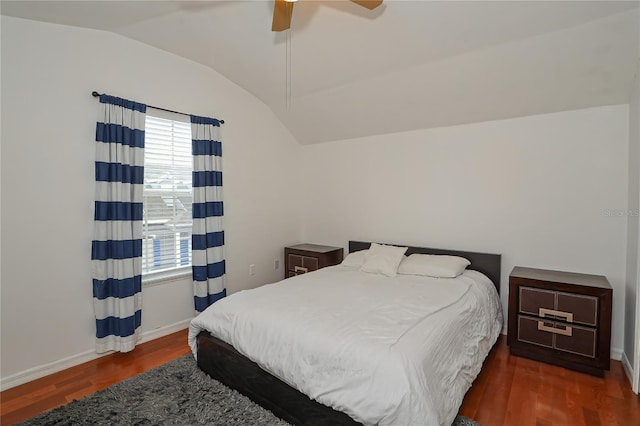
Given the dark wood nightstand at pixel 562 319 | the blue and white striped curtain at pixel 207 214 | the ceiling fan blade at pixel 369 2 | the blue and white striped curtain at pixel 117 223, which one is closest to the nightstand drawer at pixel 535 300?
the dark wood nightstand at pixel 562 319

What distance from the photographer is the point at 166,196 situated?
3.21 metres

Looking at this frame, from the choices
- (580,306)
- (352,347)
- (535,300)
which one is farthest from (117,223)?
(580,306)

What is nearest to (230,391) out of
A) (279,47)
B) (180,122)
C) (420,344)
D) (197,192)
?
(420,344)

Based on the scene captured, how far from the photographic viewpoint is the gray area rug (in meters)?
1.89

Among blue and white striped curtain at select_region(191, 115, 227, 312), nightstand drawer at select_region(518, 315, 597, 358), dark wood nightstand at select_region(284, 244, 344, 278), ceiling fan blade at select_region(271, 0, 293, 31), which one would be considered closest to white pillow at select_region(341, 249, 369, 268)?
dark wood nightstand at select_region(284, 244, 344, 278)

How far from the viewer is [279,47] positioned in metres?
2.87

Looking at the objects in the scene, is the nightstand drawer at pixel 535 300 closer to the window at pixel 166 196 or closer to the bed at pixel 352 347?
the bed at pixel 352 347

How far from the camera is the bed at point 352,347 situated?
1.50m

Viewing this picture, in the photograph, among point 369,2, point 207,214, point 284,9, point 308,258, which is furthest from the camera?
point 308,258

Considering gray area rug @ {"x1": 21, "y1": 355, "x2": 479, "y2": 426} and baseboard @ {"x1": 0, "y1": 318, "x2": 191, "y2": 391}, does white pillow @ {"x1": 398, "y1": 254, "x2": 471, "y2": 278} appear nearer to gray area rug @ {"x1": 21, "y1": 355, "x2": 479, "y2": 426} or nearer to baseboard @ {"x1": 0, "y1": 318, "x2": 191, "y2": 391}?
gray area rug @ {"x1": 21, "y1": 355, "x2": 479, "y2": 426}

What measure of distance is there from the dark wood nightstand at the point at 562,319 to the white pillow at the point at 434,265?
45cm

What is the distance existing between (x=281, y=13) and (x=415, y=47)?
117 cm

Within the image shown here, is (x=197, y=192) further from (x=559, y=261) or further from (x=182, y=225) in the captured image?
(x=559, y=261)

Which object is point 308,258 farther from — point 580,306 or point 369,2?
point 369,2
